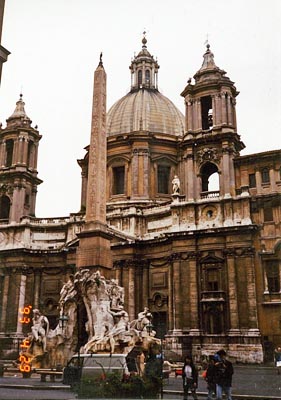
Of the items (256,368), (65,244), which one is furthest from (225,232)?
(65,244)

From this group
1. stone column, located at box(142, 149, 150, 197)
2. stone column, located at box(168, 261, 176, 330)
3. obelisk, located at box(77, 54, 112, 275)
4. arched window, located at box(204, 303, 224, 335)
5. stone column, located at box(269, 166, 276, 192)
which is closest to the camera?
obelisk, located at box(77, 54, 112, 275)

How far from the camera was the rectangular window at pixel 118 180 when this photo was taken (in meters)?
50.3

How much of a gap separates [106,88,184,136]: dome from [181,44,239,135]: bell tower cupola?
7.90m

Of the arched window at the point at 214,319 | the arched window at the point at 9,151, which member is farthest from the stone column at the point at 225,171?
the arched window at the point at 9,151

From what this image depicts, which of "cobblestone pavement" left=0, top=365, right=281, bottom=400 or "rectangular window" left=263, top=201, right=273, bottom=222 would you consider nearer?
"cobblestone pavement" left=0, top=365, right=281, bottom=400

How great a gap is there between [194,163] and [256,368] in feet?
56.3

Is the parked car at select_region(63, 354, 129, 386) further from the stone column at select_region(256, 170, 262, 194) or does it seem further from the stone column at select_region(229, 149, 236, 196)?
the stone column at select_region(256, 170, 262, 194)

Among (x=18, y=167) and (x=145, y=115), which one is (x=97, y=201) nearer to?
(x=18, y=167)

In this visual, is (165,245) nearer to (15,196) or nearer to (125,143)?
(125,143)

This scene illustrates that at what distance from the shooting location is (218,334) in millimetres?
36750

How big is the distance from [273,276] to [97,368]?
72.0ft

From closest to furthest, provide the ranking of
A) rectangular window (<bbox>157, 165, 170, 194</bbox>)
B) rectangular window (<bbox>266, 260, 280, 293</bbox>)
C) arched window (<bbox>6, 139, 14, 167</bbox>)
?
rectangular window (<bbox>266, 260, 280, 293</bbox>), rectangular window (<bbox>157, 165, 170, 194</bbox>), arched window (<bbox>6, 139, 14, 167</bbox>)

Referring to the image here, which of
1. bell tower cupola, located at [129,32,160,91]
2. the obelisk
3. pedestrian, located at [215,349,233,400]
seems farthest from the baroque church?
pedestrian, located at [215,349,233,400]

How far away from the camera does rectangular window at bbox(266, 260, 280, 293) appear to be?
36.1 m
